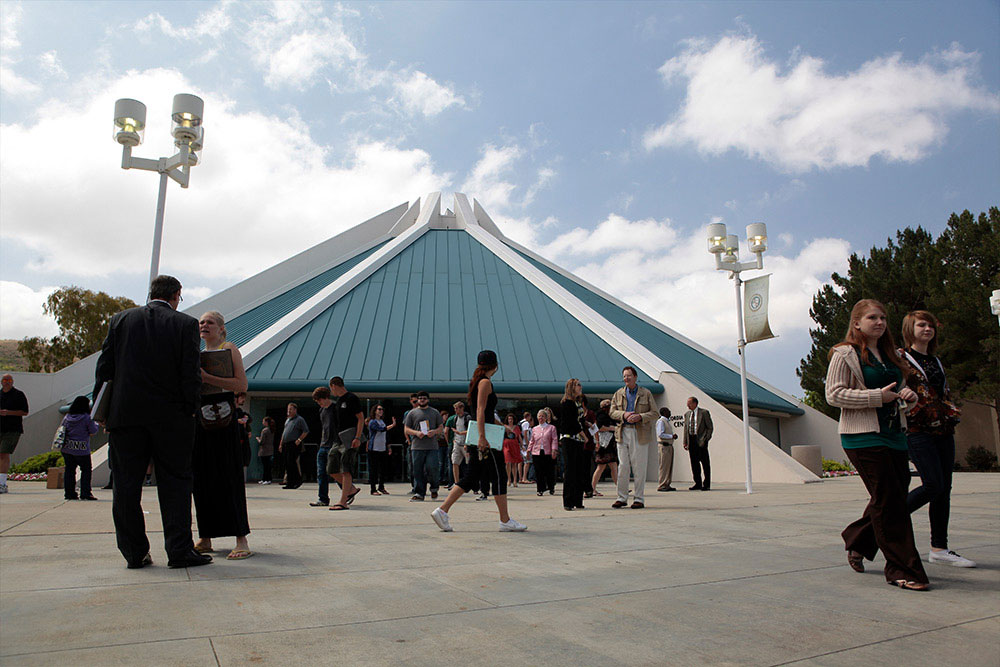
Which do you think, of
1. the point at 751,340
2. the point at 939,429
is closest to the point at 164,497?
the point at 939,429

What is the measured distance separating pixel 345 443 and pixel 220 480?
3998mm

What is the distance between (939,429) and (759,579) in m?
1.60

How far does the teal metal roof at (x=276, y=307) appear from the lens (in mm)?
18891

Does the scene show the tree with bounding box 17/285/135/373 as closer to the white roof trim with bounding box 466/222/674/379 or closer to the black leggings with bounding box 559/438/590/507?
the white roof trim with bounding box 466/222/674/379

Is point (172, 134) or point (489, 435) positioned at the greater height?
point (172, 134)

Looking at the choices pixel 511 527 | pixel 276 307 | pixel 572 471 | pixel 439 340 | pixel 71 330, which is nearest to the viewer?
pixel 511 527

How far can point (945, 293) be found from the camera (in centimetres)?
2356

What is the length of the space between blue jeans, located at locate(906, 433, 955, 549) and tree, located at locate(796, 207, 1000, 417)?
16.0 metres

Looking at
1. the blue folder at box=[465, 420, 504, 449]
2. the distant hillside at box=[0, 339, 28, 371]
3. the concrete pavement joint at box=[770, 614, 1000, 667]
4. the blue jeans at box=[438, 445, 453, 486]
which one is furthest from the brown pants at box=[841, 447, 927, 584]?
the distant hillside at box=[0, 339, 28, 371]

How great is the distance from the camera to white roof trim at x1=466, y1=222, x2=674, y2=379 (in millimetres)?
17797

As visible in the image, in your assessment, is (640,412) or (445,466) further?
(445,466)

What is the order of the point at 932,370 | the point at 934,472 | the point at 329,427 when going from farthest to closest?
the point at 329,427 < the point at 932,370 < the point at 934,472

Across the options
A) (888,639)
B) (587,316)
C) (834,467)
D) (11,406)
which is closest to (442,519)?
(888,639)

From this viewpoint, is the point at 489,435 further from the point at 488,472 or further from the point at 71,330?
the point at 71,330
